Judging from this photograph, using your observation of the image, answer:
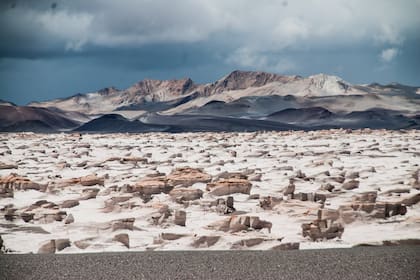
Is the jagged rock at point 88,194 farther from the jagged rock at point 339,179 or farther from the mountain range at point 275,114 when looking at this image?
the mountain range at point 275,114

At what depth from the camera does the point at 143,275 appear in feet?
Result: 18.0

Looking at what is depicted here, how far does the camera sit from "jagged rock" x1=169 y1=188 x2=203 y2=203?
10.7 meters

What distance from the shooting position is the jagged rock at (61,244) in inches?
269

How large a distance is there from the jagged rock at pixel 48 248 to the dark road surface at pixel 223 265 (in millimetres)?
494

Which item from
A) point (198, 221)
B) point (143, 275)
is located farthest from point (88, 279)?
point (198, 221)

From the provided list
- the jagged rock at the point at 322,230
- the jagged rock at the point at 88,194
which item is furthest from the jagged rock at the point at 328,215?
the jagged rock at the point at 88,194

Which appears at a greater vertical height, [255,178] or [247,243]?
[255,178]

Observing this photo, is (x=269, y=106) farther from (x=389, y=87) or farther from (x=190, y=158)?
(x=190, y=158)

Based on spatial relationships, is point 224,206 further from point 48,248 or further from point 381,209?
point 48,248

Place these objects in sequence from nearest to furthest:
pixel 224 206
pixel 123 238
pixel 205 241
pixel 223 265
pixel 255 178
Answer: pixel 223 265
pixel 205 241
pixel 123 238
pixel 224 206
pixel 255 178

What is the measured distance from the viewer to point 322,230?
24.7 ft

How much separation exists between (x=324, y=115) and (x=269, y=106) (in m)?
24.6

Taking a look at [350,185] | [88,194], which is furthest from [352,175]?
[88,194]

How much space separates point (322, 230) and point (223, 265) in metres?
2.14
